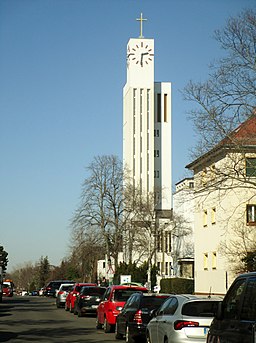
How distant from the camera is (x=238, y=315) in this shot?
859 cm

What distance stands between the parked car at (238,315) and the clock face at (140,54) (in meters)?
101

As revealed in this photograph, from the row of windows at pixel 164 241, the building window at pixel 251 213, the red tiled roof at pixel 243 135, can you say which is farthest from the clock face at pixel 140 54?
the red tiled roof at pixel 243 135

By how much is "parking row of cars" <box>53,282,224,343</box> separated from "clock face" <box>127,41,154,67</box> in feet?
285

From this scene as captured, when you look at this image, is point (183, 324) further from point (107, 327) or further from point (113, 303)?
point (107, 327)

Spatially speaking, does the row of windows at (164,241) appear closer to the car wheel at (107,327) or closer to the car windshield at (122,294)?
the car wheel at (107,327)

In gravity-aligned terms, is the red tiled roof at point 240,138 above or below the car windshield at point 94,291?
above

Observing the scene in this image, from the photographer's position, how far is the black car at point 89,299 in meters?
31.6

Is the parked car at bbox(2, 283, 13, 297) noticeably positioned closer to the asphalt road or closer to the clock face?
the clock face

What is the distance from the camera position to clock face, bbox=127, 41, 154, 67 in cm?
10844

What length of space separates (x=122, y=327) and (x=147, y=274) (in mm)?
47325

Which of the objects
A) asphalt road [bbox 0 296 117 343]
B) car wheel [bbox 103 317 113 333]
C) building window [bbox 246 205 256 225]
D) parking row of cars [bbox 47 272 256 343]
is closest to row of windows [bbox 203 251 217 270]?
building window [bbox 246 205 256 225]

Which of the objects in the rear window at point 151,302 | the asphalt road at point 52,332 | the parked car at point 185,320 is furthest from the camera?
the asphalt road at point 52,332

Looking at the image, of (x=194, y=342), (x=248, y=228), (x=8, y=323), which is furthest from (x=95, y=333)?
(x=248, y=228)

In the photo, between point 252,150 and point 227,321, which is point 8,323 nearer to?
point 252,150
